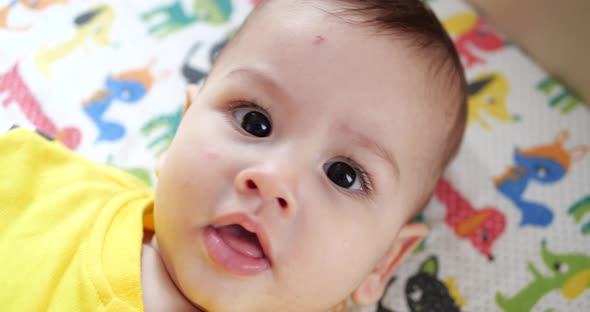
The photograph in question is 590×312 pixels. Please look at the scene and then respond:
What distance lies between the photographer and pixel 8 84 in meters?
1.27

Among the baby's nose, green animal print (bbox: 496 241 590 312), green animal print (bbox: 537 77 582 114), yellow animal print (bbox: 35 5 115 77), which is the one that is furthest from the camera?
green animal print (bbox: 537 77 582 114)

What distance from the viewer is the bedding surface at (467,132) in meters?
1.24

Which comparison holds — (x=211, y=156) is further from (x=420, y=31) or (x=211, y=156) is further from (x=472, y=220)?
(x=472, y=220)

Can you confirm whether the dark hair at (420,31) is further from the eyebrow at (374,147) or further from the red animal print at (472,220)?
the red animal print at (472,220)

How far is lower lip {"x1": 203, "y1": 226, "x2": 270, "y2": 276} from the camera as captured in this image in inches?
31.7

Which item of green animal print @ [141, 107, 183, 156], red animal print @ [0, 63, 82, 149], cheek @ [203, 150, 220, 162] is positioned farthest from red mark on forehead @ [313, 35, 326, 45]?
red animal print @ [0, 63, 82, 149]

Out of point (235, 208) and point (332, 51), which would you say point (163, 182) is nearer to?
point (235, 208)

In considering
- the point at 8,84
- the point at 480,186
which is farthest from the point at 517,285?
the point at 8,84

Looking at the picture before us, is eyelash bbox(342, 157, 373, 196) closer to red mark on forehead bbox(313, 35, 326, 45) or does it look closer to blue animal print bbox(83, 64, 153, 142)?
red mark on forehead bbox(313, 35, 326, 45)

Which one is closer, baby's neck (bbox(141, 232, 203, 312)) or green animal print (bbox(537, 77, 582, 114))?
baby's neck (bbox(141, 232, 203, 312))

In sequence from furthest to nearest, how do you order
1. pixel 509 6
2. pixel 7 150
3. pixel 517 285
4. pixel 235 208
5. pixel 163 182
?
pixel 509 6, pixel 517 285, pixel 7 150, pixel 163 182, pixel 235 208

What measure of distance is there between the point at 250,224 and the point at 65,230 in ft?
1.16

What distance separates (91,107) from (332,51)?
2.17ft

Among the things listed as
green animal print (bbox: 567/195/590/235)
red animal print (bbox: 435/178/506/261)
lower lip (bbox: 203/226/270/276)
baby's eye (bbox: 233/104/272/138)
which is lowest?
red animal print (bbox: 435/178/506/261)
